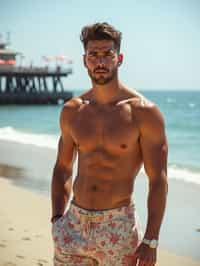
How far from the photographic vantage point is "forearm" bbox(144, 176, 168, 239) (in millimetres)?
2504

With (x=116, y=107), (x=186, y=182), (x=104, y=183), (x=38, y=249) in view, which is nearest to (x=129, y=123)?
(x=116, y=107)

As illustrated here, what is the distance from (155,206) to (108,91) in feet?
1.94

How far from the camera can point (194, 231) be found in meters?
7.20

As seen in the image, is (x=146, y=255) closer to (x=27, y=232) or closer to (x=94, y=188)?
(x=94, y=188)

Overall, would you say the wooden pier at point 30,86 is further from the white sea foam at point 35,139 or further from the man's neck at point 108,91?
the man's neck at point 108,91

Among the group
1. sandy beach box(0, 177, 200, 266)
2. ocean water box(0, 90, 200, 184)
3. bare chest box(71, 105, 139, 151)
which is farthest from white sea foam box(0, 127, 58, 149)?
bare chest box(71, 105, 139, 151)

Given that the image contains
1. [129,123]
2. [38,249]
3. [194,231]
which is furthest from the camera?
[194,231]

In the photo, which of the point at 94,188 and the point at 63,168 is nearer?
the point at 94,188

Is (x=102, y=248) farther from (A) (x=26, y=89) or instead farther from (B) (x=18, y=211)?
(A) (x=26, y=89)

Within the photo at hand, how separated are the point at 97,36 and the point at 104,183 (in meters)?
0.69

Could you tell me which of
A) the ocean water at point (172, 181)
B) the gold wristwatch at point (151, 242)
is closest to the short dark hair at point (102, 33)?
the gold wristwatch at point (151, 242)

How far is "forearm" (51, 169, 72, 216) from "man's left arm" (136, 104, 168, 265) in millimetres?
520

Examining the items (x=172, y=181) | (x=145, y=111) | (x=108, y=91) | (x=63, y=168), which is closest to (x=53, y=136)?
(x=172, y=181)

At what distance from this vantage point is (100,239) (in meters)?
2.58
